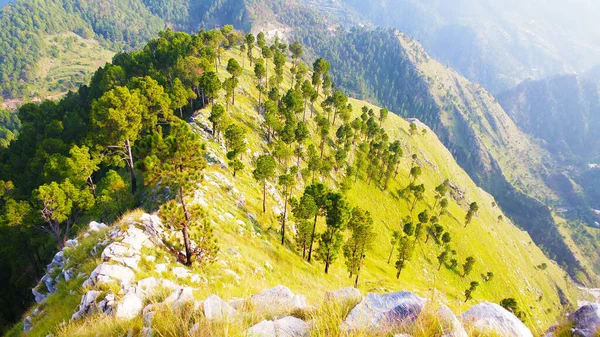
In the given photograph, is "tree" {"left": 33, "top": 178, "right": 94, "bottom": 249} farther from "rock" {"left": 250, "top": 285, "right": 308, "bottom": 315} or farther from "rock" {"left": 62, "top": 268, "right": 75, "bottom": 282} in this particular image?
"rock" {"left": 250, "top": 285, "right": 308, "bottom": 315}

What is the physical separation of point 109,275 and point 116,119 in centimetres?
3939

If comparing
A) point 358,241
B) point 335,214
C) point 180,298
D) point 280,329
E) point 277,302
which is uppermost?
point 280,329

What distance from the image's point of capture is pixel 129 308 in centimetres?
1189

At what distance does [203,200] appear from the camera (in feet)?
143

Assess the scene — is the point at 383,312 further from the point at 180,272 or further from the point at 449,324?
the point at 180,272

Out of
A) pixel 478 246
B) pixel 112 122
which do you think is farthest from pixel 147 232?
pixel 478 246

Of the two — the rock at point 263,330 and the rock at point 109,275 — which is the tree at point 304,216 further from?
the rock at point 263,330

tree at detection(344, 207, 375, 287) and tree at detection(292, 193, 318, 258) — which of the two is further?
tree at detection(344, 207, 375, 287)

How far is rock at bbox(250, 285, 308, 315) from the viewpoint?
378 inches

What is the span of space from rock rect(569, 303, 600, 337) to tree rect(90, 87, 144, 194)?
5581cm

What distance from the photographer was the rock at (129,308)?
37.7 feet

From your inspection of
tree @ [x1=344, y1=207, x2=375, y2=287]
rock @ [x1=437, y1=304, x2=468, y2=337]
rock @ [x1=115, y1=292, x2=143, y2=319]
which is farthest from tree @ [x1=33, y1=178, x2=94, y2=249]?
rock @ [x1=437, y1=304, x2=468, y2=337]

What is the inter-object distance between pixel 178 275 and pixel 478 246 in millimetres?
191746

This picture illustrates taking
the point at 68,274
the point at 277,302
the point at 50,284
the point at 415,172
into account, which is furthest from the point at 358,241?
the point at 415,172
